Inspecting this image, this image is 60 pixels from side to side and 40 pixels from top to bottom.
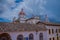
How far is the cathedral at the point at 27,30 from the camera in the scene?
A: 6.40 metres

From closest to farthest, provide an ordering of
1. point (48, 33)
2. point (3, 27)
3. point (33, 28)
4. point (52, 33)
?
point (3, 27), point (33, 28), point (48, 33), point (52, 33)

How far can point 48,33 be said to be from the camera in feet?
29.1

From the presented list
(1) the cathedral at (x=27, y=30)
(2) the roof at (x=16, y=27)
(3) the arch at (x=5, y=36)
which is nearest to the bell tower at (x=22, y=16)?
(1) the cathedral at (x=27, y=30)

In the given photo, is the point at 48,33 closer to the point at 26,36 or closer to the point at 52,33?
the point at 52,33

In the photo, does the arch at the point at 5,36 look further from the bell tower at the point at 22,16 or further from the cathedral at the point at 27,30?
the bell tower at the point at 22,16

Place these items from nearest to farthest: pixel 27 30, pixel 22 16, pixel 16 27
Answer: pixel 16 27, pixel 27 30, pixel 22 16

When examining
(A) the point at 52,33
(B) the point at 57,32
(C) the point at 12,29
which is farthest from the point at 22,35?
(B) the point at 57,32

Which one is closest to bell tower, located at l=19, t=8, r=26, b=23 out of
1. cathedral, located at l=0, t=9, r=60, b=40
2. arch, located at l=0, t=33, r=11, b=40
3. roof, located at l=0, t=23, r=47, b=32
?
cathedral, located at l=0, t=9, r=60, b=40

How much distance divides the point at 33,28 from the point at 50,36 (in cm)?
201

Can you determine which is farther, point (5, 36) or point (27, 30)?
point (27, 30)

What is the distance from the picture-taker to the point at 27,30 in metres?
7.23

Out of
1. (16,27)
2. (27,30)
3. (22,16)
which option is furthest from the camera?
(22,16)

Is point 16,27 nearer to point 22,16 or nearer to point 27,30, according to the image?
point 27,30

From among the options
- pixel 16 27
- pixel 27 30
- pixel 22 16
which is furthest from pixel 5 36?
pixel 22 16
